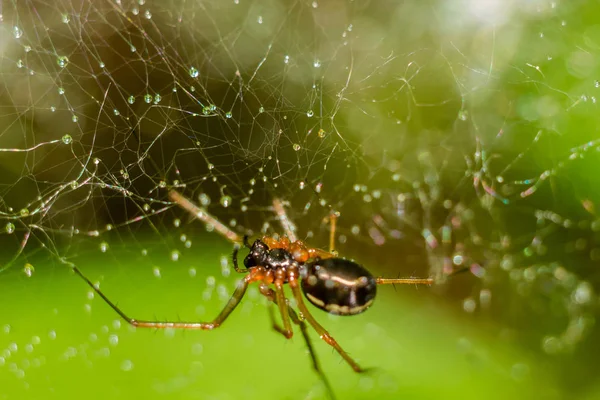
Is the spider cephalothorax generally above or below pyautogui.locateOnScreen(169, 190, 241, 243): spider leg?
below

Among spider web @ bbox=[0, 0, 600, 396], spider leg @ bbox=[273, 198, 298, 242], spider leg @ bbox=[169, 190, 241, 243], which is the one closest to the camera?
spider web @ bbox=[0, 0, 600, 396]

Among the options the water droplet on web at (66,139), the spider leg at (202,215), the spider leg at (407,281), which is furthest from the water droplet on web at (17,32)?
Result: the spider leg at (407,281)

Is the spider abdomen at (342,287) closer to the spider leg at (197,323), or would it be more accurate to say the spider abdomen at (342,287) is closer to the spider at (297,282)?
the spider at (297,282)

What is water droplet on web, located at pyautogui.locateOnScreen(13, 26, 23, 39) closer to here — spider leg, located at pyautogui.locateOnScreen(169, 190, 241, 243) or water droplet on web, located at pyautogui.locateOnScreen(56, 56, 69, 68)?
water droplet on web, located at pyautogui.locateOnScreen(56, 56, 69, 68)

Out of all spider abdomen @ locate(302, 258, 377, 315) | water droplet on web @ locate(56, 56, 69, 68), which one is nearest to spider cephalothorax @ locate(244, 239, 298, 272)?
spider abdomen @ locate(302, 258, 377, 315)

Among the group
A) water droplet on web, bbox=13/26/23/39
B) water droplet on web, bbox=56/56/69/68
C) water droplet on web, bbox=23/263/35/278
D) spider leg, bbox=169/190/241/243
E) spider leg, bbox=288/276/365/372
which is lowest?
water droplet on web, bbox=23/263/35/278

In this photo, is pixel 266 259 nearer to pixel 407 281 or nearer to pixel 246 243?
pixel 246 243

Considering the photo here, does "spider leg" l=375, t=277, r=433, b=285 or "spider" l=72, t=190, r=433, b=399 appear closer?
"spider" l=72, t=190, r=433, b=399
